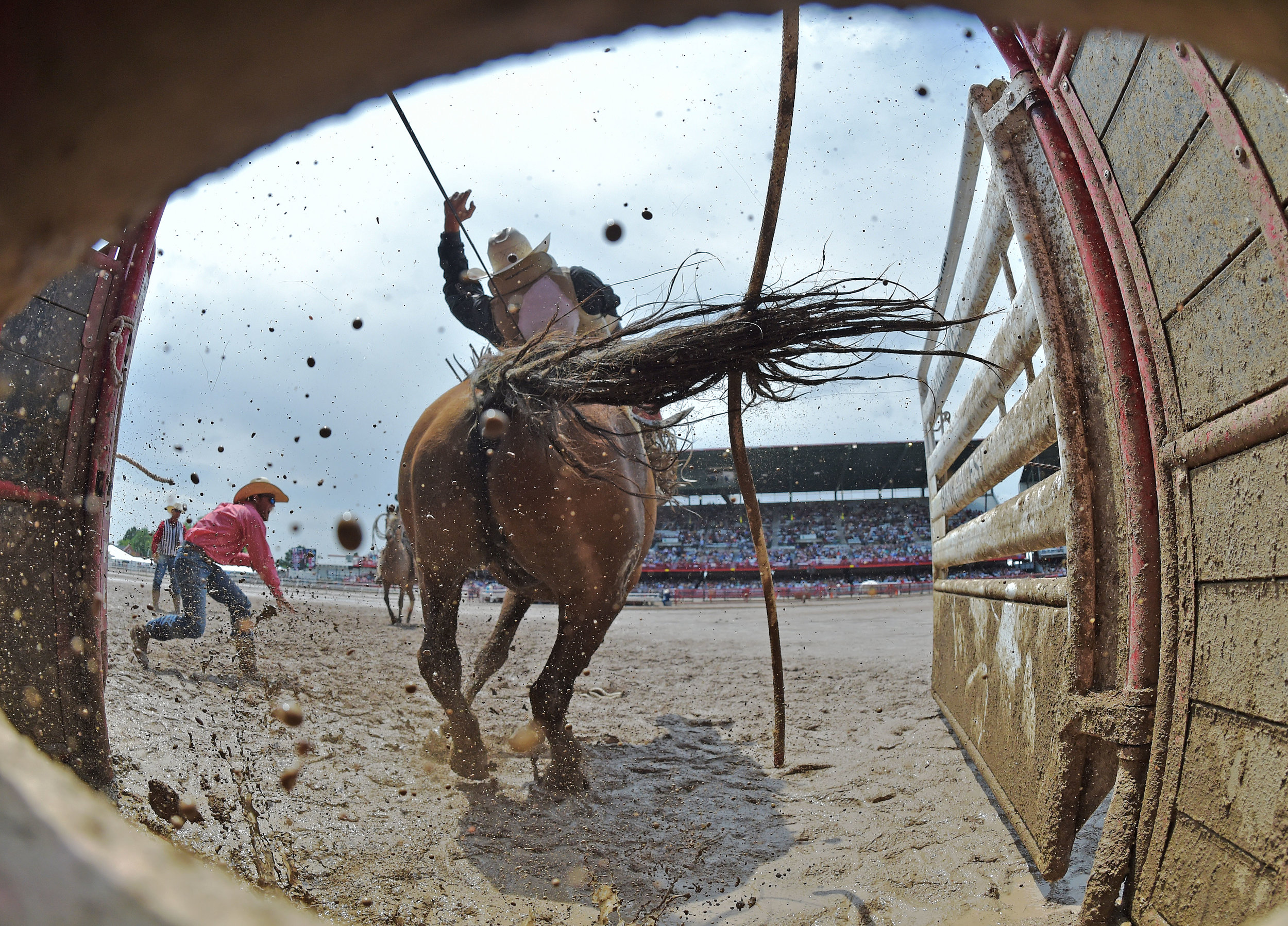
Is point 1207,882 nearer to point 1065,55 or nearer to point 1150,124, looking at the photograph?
point 1150,124

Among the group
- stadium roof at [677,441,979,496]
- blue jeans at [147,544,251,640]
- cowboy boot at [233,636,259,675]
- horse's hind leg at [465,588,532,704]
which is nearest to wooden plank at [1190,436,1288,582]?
horse's hind leg at [465,588,532,704]

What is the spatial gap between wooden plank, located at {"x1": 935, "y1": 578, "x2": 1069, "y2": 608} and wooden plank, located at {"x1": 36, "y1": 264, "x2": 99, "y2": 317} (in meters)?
3.74

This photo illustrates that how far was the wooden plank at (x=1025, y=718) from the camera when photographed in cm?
189

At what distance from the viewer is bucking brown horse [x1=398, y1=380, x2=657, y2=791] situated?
307 centimetres

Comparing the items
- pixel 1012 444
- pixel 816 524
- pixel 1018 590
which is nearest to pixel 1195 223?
pixel 1012 444

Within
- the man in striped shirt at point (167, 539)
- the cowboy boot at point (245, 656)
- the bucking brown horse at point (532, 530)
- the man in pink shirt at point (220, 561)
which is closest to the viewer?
the bucking brown horse at point (532, 530)

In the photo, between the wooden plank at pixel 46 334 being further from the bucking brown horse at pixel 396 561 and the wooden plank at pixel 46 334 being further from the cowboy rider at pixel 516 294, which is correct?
the bucking brown horse at pixel 396 561

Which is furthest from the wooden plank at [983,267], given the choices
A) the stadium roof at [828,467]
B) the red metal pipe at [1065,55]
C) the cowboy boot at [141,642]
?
the stadium roof at [828,467]

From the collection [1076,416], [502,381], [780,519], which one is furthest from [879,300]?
[780,519]

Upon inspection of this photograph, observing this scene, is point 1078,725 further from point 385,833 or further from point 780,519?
point 780,519

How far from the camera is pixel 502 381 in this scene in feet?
9.95

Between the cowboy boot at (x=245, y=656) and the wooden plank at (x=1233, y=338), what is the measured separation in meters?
5.43

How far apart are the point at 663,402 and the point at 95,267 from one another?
2.41 meters

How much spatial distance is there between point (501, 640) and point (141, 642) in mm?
2758
